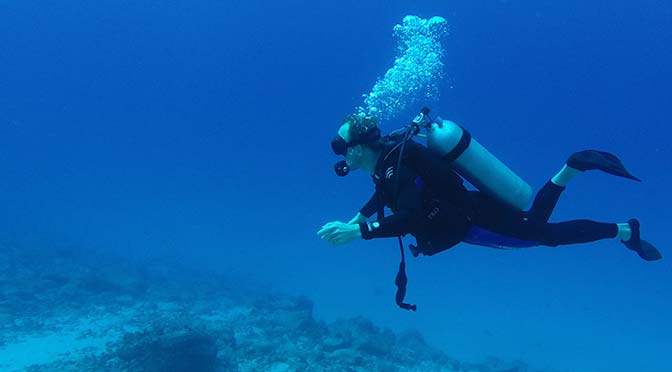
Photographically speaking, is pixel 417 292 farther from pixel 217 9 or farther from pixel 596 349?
pixel 217 9

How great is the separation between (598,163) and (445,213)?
2.18 metres

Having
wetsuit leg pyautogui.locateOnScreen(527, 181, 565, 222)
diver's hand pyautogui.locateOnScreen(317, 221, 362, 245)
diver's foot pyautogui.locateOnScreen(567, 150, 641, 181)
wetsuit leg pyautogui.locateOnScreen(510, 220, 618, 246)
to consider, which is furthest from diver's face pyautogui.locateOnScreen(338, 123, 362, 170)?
diver's foot pyautogui.locateOnScreen(567, 150, 641, 181)

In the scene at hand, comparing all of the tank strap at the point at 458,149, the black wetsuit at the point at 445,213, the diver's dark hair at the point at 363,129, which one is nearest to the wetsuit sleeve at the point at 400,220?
the black wetsuit at the point at 445,213

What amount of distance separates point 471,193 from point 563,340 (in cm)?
3815

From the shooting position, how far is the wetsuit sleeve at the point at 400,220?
4.23m

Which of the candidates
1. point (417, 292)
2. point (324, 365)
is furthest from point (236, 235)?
point (324, 365)

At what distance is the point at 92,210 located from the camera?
84.8m

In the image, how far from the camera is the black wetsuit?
170 inches

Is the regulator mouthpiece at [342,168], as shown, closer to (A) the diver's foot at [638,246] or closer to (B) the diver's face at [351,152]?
(B) the diver's face at [351,152]

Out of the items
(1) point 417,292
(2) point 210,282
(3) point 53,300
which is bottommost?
(3) point 53,300

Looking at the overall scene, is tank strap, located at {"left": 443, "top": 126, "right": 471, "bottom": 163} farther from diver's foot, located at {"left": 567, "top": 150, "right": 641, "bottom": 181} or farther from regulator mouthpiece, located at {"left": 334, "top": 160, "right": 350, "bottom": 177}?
diver's foot, located at {"left": 567, "top": 150, "right": 641, "bottom": 181}

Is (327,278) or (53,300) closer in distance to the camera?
(53,300)

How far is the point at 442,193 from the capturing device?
193 inches

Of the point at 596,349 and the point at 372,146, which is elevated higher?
the point at 596,349
